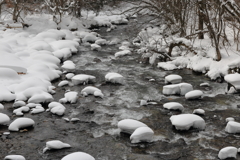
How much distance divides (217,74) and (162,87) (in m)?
1.61

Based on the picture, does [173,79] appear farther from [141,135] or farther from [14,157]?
[14,157]

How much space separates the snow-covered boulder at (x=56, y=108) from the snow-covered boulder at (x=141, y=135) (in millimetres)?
1688

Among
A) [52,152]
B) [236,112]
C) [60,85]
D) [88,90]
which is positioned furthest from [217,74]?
[52,152]

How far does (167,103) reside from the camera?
6055mm

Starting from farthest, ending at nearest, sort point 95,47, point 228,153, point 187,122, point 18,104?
point 95,47 < point 18,104 < point 187,122 < point 228,153

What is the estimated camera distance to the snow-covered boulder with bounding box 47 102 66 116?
567 cm

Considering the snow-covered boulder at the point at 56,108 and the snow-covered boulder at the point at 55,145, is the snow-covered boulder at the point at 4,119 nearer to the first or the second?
the snow-covered boulder at the point at 56,108

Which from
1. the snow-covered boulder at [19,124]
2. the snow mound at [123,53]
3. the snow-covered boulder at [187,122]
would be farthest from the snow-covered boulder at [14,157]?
the snow mound at [123,53]

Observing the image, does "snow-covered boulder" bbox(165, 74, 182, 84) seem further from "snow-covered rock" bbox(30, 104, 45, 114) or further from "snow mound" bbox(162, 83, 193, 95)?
"snow-covered rock" bbox(30, 104, 45, 114)

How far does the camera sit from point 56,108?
18.9 feet

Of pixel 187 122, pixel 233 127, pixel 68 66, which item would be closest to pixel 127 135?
pixel 187 122

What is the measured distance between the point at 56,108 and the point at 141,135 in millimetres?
1969

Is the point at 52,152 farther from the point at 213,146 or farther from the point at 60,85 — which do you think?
the point at 60,85

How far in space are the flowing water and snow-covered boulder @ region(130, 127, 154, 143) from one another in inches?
3.3
